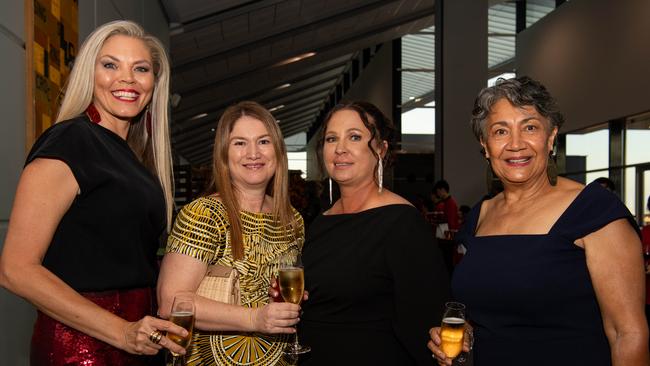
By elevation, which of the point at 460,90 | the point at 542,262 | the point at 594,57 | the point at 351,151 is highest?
the point at 594,57

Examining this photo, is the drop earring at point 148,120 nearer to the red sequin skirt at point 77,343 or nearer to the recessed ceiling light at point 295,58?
the red sequin skirt at point 77,343

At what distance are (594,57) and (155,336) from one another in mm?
10405

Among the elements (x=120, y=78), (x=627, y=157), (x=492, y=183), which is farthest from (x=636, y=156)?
(x=120, y=78)

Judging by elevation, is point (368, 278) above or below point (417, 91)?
below

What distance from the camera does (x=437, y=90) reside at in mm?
11852

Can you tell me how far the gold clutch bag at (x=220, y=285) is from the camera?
2.07 meters

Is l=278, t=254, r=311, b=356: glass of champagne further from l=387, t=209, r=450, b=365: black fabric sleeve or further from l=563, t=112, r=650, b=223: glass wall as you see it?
l=563, t=112, r=650, b=223: glass wall

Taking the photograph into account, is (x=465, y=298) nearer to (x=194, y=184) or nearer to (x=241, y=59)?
(x=194, y=184)

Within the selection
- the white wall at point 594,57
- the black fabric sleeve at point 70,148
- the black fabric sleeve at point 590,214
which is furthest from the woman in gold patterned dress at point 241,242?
the white wall at point 594,57

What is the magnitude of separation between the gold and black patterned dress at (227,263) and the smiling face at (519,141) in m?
0.87

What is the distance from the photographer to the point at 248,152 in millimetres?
2312

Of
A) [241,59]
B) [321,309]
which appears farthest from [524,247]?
[241,59]

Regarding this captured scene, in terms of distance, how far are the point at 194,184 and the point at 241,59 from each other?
643 cm

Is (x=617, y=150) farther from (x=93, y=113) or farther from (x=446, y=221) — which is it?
(x=93, y=113)
